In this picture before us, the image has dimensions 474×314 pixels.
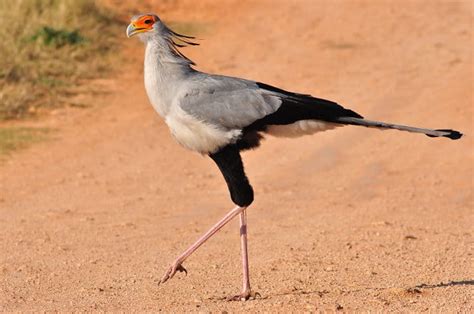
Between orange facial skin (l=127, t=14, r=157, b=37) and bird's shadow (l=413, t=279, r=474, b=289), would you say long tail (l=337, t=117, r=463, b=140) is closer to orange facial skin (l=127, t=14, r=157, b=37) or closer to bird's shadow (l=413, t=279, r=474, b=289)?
bird's shadow (l=413, t=279, r=474, b=289)

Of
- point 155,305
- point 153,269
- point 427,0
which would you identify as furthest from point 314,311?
point 427,0

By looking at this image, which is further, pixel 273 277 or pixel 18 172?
pixel 18 172

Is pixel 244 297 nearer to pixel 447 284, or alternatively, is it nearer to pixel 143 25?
pixel 447 284

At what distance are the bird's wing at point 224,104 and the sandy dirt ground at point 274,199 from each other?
3.34 feet

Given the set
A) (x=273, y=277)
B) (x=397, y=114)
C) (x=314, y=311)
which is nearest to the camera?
(x=314, y=311)

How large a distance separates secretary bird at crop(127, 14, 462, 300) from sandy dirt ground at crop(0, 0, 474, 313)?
0.67 m

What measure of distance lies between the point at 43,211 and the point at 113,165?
1638 mm

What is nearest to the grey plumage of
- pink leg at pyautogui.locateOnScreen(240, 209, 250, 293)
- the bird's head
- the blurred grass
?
the bird's head

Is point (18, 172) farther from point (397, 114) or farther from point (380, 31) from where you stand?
point (380, 31)

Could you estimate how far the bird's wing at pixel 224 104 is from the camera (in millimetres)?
5664

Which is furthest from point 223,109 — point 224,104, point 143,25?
point 143,25

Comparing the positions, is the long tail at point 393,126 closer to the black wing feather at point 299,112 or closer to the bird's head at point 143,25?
the black wing feather at point 299,112

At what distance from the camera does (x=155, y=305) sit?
5633mm

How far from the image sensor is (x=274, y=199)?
8695 mm
